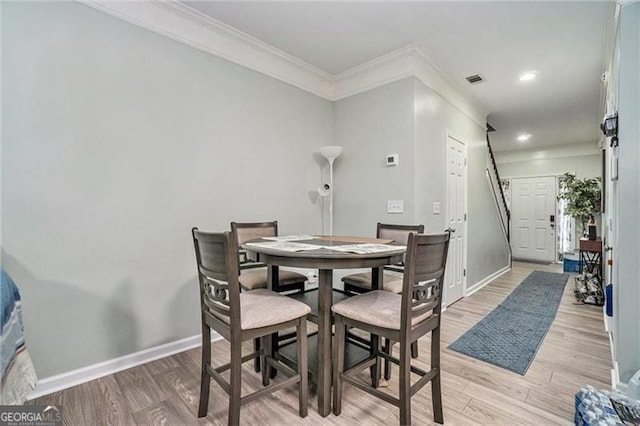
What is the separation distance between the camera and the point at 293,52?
289 centimetres

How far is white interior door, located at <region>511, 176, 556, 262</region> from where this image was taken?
22.0ft

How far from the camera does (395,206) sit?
9.88 ft

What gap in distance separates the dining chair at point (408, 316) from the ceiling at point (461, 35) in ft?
6.32

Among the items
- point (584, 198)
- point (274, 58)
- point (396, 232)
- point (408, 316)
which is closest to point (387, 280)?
point (396, 232)

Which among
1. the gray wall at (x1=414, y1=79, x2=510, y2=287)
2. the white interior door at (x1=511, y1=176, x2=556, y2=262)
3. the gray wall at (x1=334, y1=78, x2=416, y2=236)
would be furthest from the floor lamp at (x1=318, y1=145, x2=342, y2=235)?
the white interior door at (x1=511, y1=176, x2=556, y2=262)

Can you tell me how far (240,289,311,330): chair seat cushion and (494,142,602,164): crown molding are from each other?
24.6 feet

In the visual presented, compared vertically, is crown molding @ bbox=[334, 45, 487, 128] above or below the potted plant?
above

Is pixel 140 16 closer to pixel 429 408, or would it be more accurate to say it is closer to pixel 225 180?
pixel 225 180

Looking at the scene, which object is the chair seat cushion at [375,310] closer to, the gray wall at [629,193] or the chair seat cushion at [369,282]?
the chair seat cushion at [369,282]

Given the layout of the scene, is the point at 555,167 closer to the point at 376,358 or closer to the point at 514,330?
the point at 514,330

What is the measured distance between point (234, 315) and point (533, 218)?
7.87m

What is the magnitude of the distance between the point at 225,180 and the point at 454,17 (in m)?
2.31

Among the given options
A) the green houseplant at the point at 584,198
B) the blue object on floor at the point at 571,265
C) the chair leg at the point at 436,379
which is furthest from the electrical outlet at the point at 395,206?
the blue object on floor at the point at 571,265

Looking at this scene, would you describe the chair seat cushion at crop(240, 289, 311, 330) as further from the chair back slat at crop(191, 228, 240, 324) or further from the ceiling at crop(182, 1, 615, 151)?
the ceiling at crop(182, 1, 615, 151)
